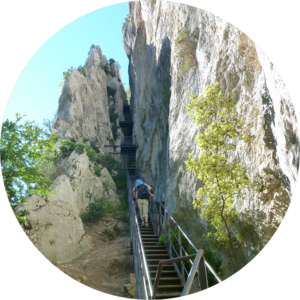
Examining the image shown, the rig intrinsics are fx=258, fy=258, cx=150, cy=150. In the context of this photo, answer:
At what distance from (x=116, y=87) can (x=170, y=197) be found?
4649 mm

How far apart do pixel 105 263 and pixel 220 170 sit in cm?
210

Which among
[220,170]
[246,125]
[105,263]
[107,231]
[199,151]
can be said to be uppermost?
[246,125]

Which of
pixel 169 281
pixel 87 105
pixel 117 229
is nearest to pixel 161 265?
pixel 169 281

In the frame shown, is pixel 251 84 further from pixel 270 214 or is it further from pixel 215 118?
pixel 270 214

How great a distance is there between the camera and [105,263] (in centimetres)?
370

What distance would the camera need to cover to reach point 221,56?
13.2ft

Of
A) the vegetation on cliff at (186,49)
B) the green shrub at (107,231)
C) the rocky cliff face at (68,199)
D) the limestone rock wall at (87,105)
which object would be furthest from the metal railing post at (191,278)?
the vegetation on cliff at (186,49)

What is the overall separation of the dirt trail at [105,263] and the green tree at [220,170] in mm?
1315

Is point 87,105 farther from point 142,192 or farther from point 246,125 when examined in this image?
point 246,125

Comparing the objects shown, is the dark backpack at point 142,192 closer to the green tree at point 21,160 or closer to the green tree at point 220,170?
the green tree at point 220,170

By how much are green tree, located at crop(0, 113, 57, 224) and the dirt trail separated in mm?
853

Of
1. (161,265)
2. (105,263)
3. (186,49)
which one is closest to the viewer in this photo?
(161,265)

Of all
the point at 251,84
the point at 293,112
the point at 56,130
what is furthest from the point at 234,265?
the point at 56,130

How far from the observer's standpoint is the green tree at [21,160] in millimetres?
2982
